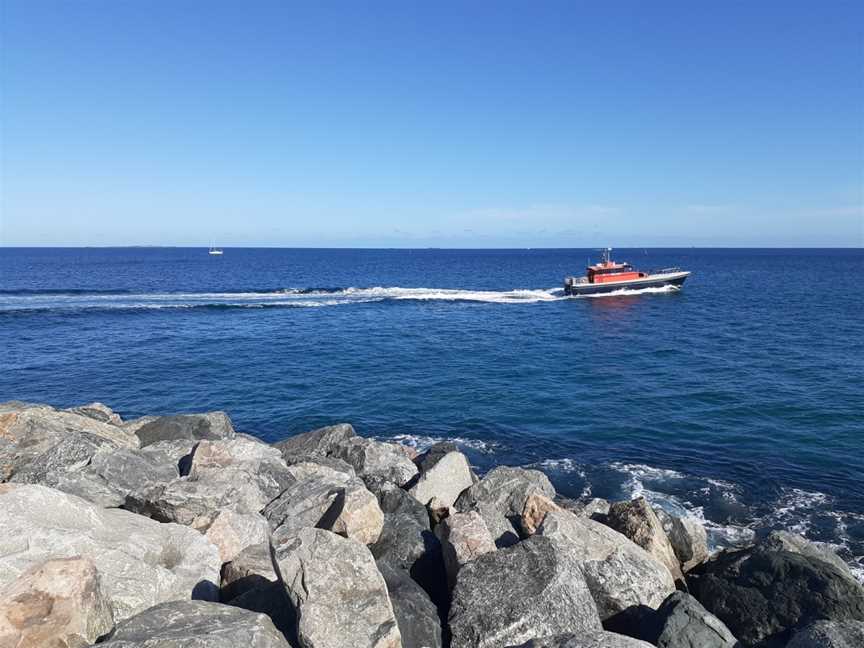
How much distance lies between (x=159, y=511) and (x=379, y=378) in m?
22.1

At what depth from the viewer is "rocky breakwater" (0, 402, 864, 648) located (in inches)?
266

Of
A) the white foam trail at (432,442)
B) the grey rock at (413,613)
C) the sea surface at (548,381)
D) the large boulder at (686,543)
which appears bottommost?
the white foam trail at (432,442)

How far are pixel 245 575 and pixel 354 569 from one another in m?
2.07

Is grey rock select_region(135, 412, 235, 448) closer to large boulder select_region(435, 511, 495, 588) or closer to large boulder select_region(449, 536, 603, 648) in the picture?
large boulder select_region(435, 511, 495, 588)

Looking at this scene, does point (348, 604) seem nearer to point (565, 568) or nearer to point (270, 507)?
point (565, 568)

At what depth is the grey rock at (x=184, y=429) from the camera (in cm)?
1764

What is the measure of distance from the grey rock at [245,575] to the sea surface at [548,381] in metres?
12.1

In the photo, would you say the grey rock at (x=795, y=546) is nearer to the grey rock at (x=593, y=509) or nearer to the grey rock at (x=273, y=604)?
the grey rock at (x=593, y=509)

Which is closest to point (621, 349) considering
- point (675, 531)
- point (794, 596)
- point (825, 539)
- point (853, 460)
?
point (853, 460)

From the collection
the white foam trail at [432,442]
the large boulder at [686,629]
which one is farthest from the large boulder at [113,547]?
the white foam trail at [432,442]

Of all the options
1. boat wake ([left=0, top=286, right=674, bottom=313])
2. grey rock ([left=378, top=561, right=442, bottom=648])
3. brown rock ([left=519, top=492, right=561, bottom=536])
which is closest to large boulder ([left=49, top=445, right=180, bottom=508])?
grey rock ([left=378, top=561, right=442, bottom=648])

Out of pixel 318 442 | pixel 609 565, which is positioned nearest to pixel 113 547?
pixel 609 565

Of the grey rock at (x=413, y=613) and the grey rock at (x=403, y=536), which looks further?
the grey rock at (x=403, y=536)

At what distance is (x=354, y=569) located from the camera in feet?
24.2
